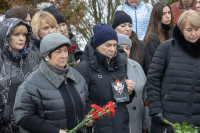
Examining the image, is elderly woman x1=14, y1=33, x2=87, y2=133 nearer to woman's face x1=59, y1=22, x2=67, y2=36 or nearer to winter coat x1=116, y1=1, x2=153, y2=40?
woman's face x1=59, y1=22, x2=67, y2=36

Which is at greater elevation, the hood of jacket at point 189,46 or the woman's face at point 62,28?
the woman's face at point 62,28

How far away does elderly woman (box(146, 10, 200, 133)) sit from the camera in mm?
3859

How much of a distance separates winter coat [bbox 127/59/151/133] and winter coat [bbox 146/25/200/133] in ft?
1.26

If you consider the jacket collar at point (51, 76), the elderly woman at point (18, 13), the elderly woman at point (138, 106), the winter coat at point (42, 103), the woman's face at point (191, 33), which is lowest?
the elderly woman at point (138, 106)

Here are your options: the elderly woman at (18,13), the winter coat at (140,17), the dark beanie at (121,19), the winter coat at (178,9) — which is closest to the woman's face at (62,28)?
the elderly woman at (18,13)

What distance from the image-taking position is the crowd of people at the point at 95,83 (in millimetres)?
3279

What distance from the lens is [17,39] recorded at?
395 cm

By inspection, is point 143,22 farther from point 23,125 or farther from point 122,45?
point 23,125

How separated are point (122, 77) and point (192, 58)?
85 centimetres

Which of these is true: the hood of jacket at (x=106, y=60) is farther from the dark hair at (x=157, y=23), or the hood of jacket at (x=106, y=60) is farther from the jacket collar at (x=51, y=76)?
the dark hair at (x=157, y=23)

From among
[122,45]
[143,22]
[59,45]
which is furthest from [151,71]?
[143,22]

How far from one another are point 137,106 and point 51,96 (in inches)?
60.5

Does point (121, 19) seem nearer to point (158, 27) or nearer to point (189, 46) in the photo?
point (158, 27)

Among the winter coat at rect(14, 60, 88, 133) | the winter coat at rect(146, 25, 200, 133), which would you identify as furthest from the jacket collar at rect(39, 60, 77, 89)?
the winter coat at rect(146, 25, 200, 133)
